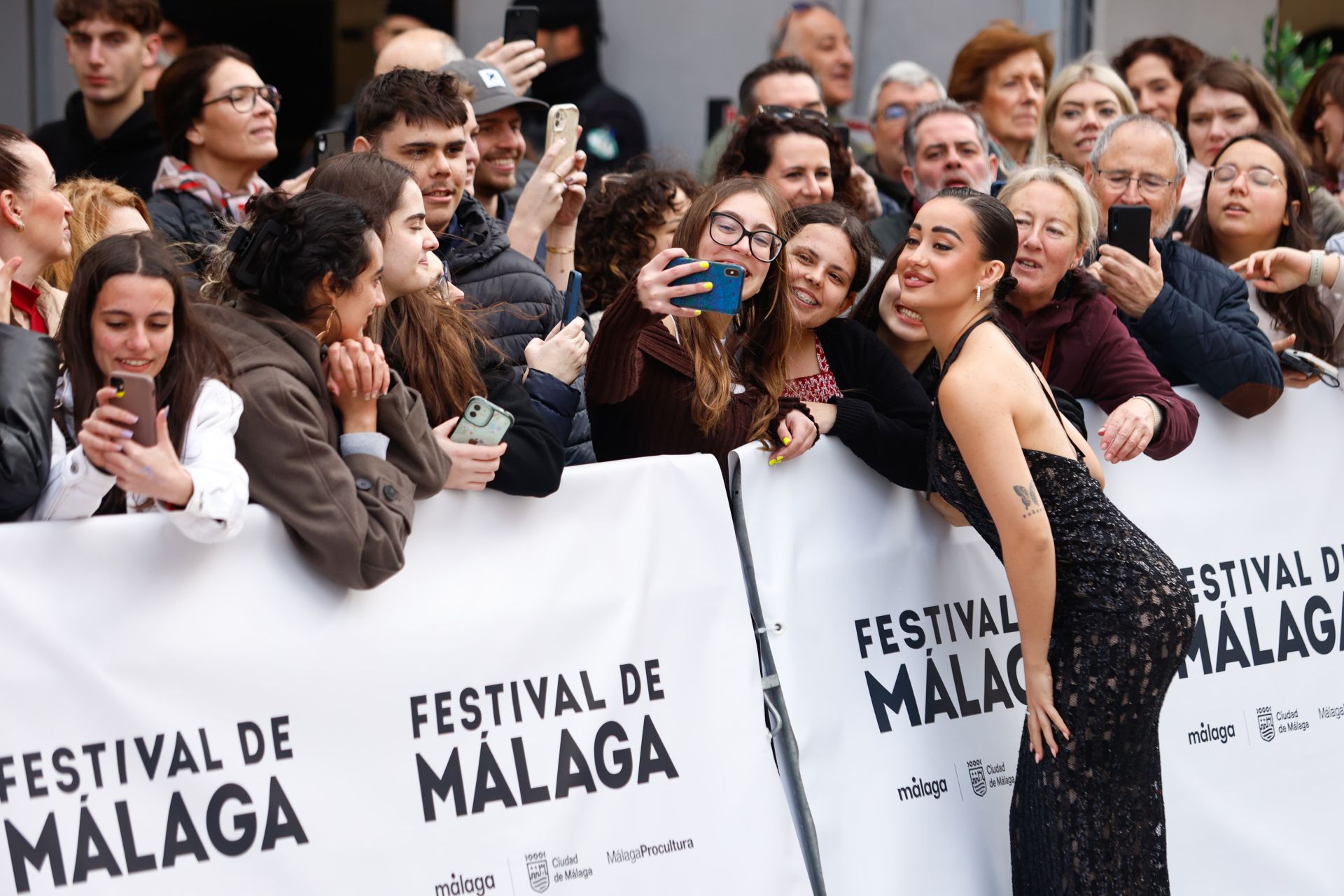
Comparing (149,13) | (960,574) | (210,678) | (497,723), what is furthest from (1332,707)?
(149,13)

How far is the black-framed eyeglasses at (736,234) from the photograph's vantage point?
4.00 metres

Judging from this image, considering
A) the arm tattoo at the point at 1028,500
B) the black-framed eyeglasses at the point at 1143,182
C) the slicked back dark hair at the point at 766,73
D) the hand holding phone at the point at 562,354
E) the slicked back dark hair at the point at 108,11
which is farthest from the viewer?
the slicked back dark hair at the point at 766,73

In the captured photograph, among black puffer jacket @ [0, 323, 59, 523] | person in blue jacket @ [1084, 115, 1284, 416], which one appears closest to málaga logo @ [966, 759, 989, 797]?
person in blue jacket @ [1084, 115, 1284, 416]

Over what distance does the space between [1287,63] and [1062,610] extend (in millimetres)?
6081

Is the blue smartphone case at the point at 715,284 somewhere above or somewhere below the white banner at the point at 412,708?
above

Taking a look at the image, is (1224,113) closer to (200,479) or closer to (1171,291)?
(1171,291)

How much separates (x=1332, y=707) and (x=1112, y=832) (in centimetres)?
144

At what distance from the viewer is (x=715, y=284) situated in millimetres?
3705

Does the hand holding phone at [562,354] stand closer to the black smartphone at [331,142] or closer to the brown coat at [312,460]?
the brown coat at [312,460]

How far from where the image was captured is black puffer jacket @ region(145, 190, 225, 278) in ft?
15.7

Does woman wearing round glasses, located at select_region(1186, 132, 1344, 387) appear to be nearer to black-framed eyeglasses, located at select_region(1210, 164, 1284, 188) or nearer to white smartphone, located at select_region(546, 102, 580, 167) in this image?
black-framed eyeglasses, located at select_region(1210, 164, 1284, 188)

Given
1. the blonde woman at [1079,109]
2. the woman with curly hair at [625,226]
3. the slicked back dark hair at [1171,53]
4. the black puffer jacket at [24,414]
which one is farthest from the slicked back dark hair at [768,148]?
the slicked back dark hair at [1171,53]

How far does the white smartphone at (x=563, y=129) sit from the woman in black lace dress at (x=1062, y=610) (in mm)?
1276

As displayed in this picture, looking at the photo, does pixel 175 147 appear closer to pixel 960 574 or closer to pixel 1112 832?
pixel 960 574
